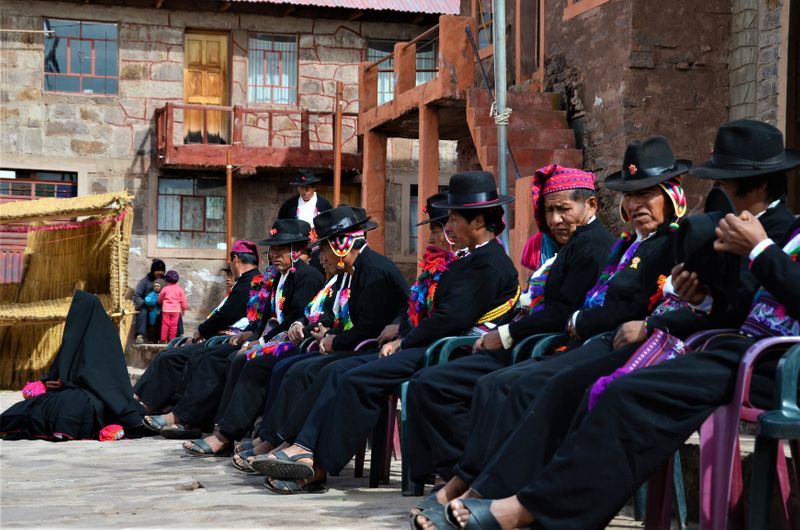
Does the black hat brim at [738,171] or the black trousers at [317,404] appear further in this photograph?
the black trousers at [317,404]

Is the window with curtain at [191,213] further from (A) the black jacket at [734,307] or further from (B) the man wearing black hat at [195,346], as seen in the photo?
(A) the black jacket at [734,307]

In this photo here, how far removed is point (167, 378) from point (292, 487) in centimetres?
414

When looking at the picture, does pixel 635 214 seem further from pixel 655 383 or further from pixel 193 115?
pixel 193 115

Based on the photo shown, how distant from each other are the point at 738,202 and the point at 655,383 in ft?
2.94

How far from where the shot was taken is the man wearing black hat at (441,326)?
650 cm

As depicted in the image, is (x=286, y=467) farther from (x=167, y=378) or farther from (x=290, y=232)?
(x=167, y=378)

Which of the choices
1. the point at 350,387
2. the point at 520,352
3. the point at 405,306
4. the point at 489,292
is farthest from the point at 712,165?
the point at 405,306

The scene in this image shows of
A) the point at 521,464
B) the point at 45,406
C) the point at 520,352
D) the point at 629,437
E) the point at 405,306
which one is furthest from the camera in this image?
the point at 45,406

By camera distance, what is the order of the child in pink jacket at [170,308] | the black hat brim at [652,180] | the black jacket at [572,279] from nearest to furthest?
the black hat brim at [652,180] → the black jacket at [572,279] → the child in pink jacket at [170,308]

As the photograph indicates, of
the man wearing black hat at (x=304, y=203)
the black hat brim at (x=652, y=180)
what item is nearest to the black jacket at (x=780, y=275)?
the black hat brim at (x=652, y=180)

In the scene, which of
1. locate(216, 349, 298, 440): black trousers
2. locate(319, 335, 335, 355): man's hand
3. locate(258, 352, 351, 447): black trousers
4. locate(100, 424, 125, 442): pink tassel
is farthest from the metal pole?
locate(258, 352, 351, 447): black trousers

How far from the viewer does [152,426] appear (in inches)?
386

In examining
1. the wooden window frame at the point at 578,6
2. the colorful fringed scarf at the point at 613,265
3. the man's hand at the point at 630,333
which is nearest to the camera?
the man's hand at the point at 630,333

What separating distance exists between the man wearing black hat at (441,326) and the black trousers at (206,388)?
9.30 feet
